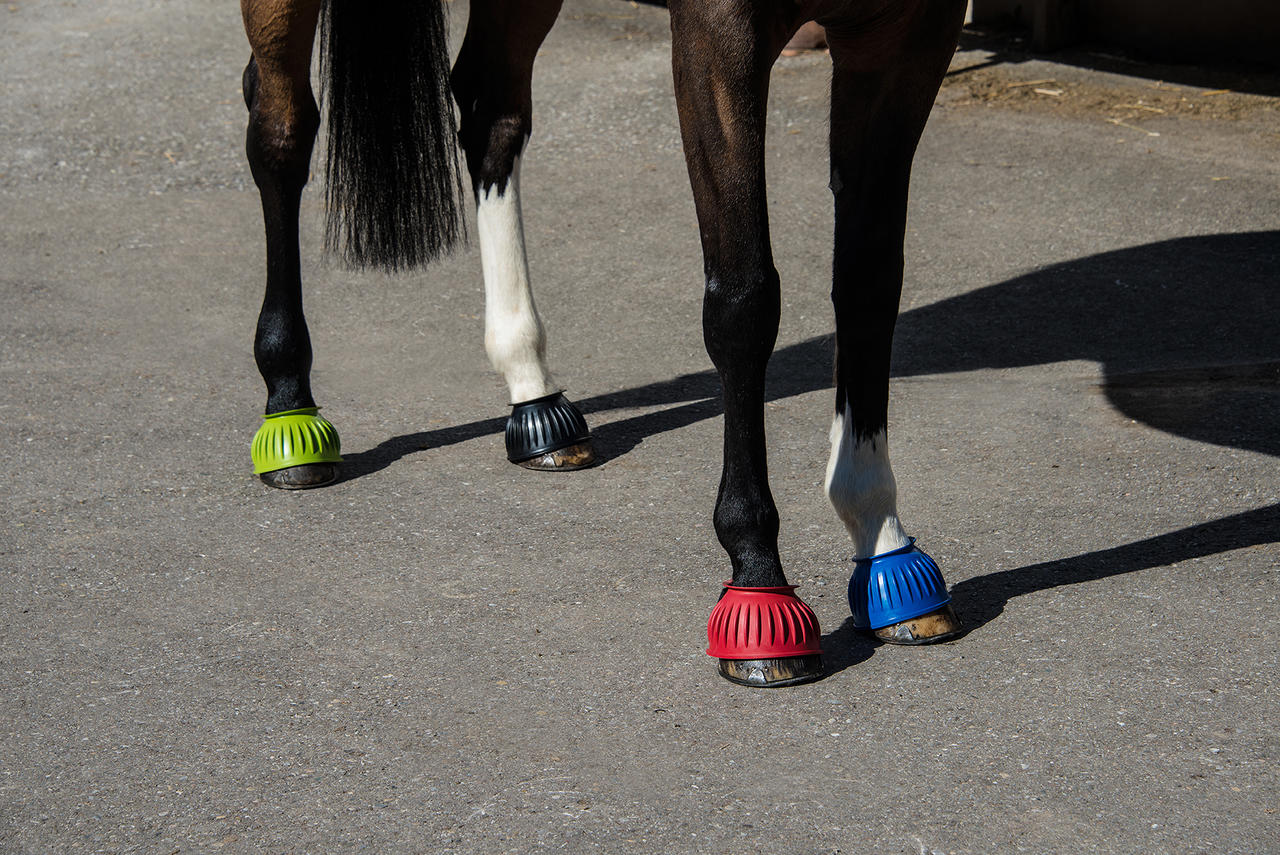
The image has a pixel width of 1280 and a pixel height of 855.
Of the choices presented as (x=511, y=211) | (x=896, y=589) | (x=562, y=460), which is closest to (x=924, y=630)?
(x=896, y=589)

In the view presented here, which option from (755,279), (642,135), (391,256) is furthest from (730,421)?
(642,135)

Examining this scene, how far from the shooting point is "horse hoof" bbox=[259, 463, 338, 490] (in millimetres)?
3207

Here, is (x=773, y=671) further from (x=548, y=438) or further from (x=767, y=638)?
(x=548, y=438)

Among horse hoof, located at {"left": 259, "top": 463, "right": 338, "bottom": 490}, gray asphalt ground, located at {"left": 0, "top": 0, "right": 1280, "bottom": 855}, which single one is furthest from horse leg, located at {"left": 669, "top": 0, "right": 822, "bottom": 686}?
horse hoof, located at {"left": 259, "top": 463, "right": 338, "bottom": 490}

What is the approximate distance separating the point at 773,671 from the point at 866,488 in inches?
16.2

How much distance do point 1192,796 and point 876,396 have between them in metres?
0.88

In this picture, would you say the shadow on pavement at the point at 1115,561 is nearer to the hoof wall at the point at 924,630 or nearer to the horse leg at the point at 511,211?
the hoof wall at the point at 924,630

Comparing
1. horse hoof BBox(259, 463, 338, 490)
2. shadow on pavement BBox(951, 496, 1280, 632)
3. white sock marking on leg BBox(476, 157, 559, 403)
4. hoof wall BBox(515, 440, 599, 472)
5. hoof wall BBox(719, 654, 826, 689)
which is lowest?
shadow on pavement BBox(951, 496, 1280, 632)

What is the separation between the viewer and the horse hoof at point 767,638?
2264mm

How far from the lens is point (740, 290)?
7.20 ft

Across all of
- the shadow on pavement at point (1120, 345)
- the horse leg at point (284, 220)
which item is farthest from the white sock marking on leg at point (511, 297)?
the horse leg at point (284, 220)

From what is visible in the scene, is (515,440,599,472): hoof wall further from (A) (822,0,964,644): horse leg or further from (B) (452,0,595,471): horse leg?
(A) (822,0,964,644): horse leg

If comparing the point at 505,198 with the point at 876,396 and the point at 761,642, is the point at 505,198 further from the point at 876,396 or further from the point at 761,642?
the point at 761,642

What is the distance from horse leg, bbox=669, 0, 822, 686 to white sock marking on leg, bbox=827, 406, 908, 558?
0.70 ft
